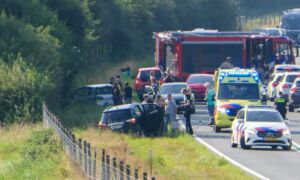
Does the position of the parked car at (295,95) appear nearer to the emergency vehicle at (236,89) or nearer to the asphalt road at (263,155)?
the asphalt road at (263,155)

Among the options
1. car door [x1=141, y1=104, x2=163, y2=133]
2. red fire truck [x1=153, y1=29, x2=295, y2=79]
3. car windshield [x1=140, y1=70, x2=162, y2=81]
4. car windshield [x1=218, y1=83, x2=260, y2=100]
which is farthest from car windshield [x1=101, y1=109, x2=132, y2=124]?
car windshield [x1=140, y1=70, x2=162, y2=81]

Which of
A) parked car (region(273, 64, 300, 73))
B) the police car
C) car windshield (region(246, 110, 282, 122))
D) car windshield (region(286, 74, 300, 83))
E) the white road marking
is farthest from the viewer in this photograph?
parked car (region(273, 64, 300, 73))

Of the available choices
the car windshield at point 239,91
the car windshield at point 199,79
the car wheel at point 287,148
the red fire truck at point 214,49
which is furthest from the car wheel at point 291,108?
the car wheel at point 287,148

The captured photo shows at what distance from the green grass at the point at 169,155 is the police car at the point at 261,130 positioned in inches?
46.7

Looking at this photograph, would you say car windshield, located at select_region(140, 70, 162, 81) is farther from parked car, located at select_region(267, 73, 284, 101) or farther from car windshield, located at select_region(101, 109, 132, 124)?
car windshield, located at select_region(101, 109, 132, 124)

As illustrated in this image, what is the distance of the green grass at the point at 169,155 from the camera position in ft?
87.0

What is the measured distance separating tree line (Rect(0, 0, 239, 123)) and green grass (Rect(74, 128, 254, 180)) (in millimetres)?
6099

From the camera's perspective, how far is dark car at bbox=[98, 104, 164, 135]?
3633 cm

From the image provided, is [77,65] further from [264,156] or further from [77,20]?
[264,156]

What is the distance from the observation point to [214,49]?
183ft

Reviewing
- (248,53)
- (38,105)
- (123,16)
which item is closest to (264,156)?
(38,105)

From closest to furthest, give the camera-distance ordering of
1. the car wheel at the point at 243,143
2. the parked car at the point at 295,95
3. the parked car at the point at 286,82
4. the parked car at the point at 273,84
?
1. the car wheel at the point at 243,143
2. the parked car at the point at 295,95
3. the parked car at the point at 286,82
4. the parked car at the point at 273,84

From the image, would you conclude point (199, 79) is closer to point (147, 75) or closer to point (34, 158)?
point (147, 75)

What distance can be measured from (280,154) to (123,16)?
48.0 metres
